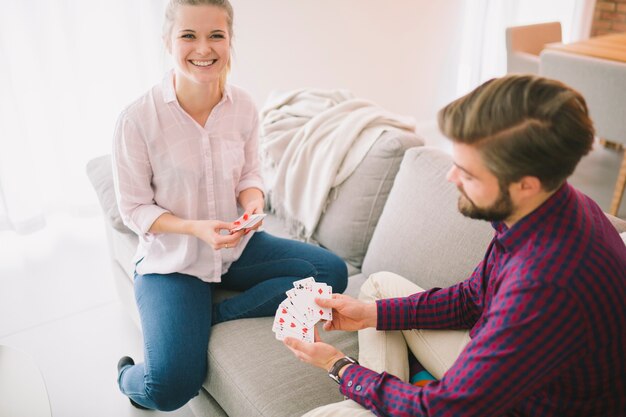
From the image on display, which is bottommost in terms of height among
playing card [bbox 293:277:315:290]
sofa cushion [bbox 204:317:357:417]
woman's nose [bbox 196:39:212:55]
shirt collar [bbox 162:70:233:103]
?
sofa cushion [bbox 204:317:357:417]

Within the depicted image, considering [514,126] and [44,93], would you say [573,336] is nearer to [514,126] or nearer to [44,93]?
[514,126]

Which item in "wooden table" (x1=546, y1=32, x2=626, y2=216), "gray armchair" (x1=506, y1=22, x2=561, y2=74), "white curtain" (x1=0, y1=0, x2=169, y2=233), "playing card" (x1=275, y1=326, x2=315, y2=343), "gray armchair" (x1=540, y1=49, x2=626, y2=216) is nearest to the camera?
"playing card" (x1=275, y1=326, x2=315, y2=343)

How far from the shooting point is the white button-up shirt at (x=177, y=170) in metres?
1.59

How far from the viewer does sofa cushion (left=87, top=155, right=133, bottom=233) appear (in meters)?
1.99

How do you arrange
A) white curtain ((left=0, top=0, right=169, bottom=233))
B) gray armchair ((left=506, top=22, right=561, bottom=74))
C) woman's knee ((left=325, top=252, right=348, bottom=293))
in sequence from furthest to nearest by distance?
gray armchair ((left=506, top=22, right=561, bottom=74)) → white curtain ((left=0, top=0, right=169, bottom=233)) → woman's knee ((left=325, top=252, right=348, bottom=293))

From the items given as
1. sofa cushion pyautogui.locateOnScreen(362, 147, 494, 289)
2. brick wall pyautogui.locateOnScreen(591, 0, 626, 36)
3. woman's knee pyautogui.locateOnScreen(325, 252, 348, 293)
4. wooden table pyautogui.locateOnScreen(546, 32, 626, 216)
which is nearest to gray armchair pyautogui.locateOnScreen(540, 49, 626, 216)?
wooden table pyautogui.locateOnScreen(546, 32, 626, 216)

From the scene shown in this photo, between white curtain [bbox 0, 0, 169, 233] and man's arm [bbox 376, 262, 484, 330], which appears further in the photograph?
white curtain [bbox 0, 0, 169, 233]

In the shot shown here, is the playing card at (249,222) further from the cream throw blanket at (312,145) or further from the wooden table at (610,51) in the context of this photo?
the wooden table at (610,51)

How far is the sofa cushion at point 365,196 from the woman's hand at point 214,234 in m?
0.59

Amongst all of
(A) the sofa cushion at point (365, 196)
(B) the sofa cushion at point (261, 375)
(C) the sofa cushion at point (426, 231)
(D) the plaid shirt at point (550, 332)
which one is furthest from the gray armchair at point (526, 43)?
(D) the plaid shirt at point (550, 332)

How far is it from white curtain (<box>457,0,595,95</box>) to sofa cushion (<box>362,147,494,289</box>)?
308 cm

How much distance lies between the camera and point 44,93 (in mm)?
2715

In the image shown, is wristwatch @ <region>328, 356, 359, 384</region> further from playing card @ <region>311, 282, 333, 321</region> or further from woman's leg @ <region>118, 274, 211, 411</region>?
woman's leg @ <region>118, 274, 211, 411</region>

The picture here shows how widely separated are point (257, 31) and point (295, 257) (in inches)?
78.0
